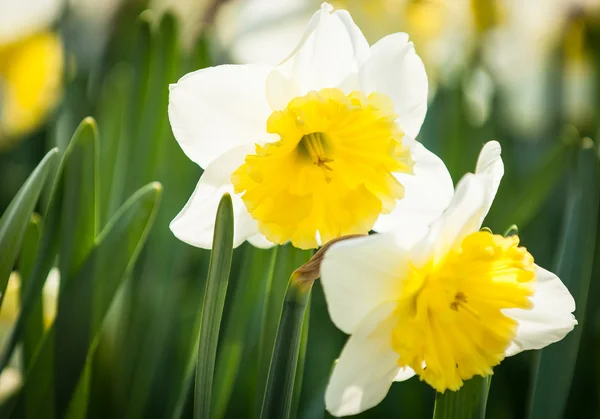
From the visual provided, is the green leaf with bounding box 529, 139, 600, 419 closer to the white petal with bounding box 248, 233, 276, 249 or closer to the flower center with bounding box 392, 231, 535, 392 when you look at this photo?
the flower center with bounding box 392, 231, 535, 392

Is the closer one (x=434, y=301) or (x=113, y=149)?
(x=434, y=301)

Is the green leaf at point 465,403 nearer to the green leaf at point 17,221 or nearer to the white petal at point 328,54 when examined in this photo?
the white petal at point 328,54

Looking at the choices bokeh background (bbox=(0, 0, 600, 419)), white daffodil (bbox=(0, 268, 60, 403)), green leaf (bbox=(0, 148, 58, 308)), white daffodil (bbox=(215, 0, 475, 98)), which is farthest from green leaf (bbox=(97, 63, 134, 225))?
white daffodil (bbox=(215, 0, 475, 98))

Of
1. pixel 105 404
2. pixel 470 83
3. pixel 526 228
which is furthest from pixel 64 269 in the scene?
pixel 470 83

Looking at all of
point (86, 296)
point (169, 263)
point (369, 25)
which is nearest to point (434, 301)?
point (86, 296)

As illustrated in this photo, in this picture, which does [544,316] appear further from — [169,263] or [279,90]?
[169,263]

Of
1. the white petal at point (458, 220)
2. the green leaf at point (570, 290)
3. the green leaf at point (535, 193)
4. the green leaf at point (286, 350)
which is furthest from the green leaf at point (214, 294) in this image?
the green leaf at point (535, 193)

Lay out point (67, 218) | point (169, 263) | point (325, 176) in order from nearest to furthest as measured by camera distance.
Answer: point (325, 176), point (67, 218), point (169, 263)

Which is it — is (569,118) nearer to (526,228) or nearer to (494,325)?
(526,228)
